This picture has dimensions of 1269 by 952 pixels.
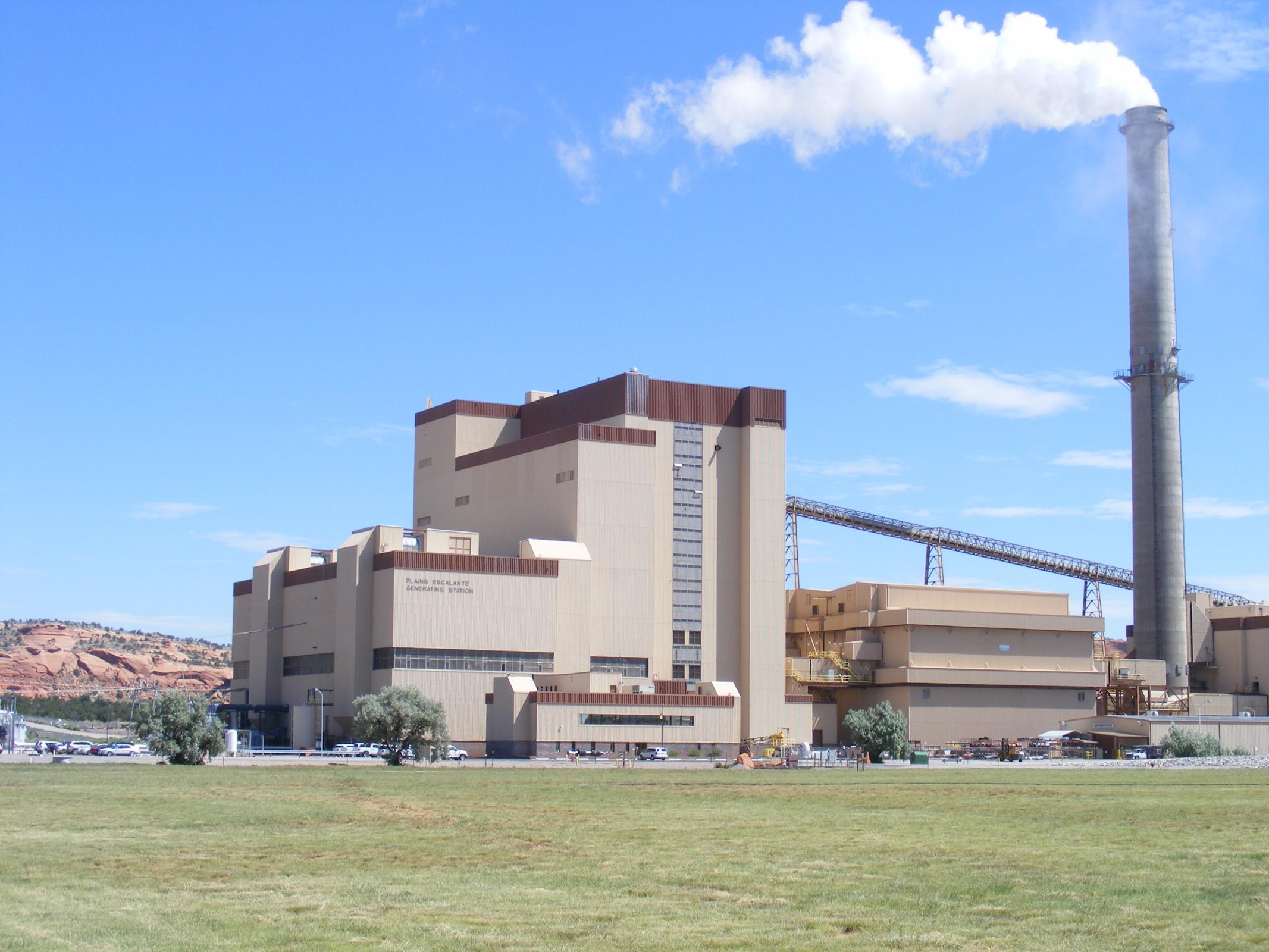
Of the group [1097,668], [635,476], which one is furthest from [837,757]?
[1097,668]

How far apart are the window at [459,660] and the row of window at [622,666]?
14.6 ft

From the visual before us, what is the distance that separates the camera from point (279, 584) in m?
127

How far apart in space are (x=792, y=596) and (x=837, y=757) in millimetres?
33610

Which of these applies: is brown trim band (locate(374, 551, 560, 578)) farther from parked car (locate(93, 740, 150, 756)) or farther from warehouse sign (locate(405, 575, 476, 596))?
parked car (locate(93, 740, 150, 756))

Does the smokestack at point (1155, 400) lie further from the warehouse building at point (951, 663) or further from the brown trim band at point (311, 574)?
the brown trim band at point (311, 574)

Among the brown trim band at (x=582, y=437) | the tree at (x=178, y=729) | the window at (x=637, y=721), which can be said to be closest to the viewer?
the tree at (x=178, y=729)

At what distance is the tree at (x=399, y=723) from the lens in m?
87.2

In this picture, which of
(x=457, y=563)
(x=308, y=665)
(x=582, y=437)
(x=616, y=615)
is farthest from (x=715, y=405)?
(x=308, y=665)

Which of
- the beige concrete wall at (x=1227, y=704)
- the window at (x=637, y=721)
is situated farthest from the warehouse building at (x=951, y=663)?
the window at (x=637, y=721)

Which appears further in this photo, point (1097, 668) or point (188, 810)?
point (1097, 668)

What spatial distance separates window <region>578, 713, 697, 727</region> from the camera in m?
107

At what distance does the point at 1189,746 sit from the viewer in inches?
4186

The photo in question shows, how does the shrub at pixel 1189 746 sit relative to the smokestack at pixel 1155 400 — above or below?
below

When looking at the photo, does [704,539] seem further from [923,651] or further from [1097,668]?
[1097,668]
